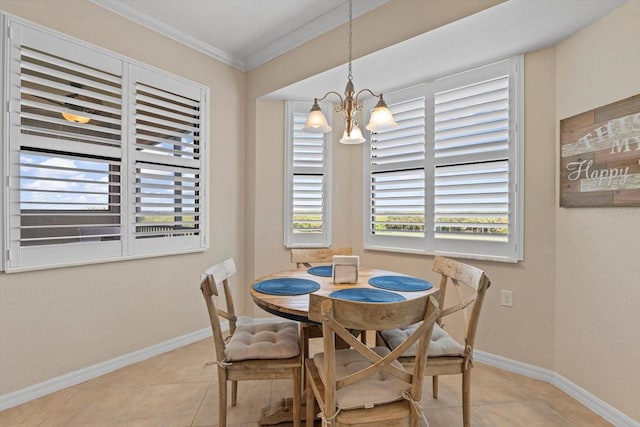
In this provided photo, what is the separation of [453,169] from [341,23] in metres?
1.58

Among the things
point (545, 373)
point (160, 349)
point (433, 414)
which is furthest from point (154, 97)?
point (545, 373)

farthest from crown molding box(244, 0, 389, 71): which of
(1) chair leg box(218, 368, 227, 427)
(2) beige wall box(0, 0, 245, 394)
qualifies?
(1) chair leg box(218, 368, 227, 427)

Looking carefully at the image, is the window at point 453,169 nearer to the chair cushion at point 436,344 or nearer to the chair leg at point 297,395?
the chair cushion at point 436,344

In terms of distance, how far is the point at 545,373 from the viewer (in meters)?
2.34

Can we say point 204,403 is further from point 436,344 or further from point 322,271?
point 436,344

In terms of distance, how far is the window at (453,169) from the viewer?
2504 mm

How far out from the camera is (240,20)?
9.09 ft

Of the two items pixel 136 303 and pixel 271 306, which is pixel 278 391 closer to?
pixel 271 306

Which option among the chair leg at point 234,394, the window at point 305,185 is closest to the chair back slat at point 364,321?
the chair leg at point 234,394

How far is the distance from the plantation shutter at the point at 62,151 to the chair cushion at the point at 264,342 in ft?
4.56

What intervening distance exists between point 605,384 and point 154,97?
392 centimetres

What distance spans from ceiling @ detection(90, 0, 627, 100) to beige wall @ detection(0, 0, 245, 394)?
175 millimetres

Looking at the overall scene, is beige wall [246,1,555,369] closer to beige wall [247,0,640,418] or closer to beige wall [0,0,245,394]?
beige wall [247,0,640,418]

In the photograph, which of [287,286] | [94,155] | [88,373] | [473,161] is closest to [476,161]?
[473,161]
